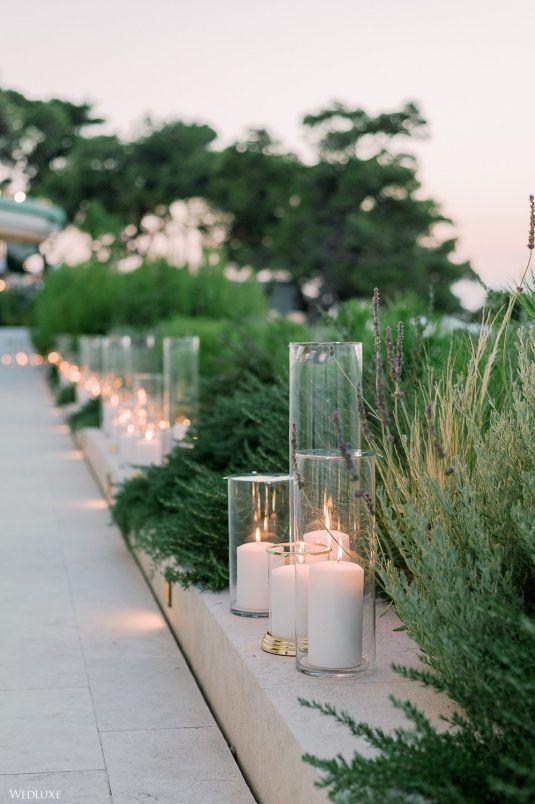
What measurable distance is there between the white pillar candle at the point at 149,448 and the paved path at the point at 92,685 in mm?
488

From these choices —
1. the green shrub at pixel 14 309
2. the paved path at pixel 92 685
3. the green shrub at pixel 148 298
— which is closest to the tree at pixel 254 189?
the green shrub at pixel 14 309

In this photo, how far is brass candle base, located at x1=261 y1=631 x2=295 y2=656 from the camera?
127 inches

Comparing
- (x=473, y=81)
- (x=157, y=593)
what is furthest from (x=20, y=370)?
(x=157, y=593)

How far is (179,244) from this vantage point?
17.1 metres

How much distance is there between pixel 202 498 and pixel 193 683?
2.51 ft

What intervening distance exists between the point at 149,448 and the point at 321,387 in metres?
3.67

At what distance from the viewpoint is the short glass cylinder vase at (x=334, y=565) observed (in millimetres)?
2992

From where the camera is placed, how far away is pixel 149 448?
23.7 feet

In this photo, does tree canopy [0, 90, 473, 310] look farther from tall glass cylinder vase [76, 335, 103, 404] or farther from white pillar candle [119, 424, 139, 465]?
white pillar candle [119, 424, 139, 465]

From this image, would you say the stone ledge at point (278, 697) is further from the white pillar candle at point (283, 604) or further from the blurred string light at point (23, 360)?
the blurred string light at point (23, 360)

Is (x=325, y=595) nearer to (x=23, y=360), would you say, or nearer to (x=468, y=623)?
(x=468, y=623)

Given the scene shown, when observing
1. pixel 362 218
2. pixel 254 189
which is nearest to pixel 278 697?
pixel 362 218

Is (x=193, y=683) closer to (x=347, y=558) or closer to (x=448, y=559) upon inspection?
(x=347, y=558)

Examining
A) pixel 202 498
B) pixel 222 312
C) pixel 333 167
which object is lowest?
pixel 202 498
